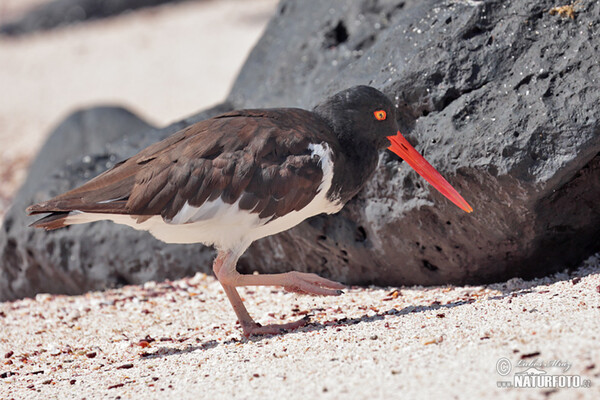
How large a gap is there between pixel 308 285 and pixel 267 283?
257 mm

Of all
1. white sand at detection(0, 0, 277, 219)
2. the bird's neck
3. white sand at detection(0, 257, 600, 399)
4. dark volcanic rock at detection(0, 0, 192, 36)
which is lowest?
white sand at detection(0, 257, 600, 399)

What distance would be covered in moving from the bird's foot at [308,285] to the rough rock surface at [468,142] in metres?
0.65

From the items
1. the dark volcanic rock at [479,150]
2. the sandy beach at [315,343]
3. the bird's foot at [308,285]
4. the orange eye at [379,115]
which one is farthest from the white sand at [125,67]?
the orange eye at [379,115]

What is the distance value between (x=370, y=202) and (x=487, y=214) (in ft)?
2.67

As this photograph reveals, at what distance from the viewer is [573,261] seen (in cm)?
473

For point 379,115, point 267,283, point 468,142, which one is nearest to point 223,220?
point 267,283

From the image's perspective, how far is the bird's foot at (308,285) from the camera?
4.48 metres

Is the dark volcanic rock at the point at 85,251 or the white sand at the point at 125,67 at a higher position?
the white sand at the point at 125,67

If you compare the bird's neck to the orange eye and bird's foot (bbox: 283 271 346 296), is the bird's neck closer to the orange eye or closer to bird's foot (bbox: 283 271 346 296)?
the orange eye

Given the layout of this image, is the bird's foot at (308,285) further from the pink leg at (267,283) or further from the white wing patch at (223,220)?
the white wing patch at (223,220)

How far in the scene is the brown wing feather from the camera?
4293 mm

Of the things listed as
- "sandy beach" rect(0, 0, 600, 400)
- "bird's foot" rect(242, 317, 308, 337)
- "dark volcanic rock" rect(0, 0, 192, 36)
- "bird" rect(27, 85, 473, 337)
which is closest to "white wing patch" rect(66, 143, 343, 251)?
"bird" rect(27, 85, 473, 337)

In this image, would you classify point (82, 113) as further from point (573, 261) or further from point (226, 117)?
point (573, 261)

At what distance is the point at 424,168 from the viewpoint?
454 cm
